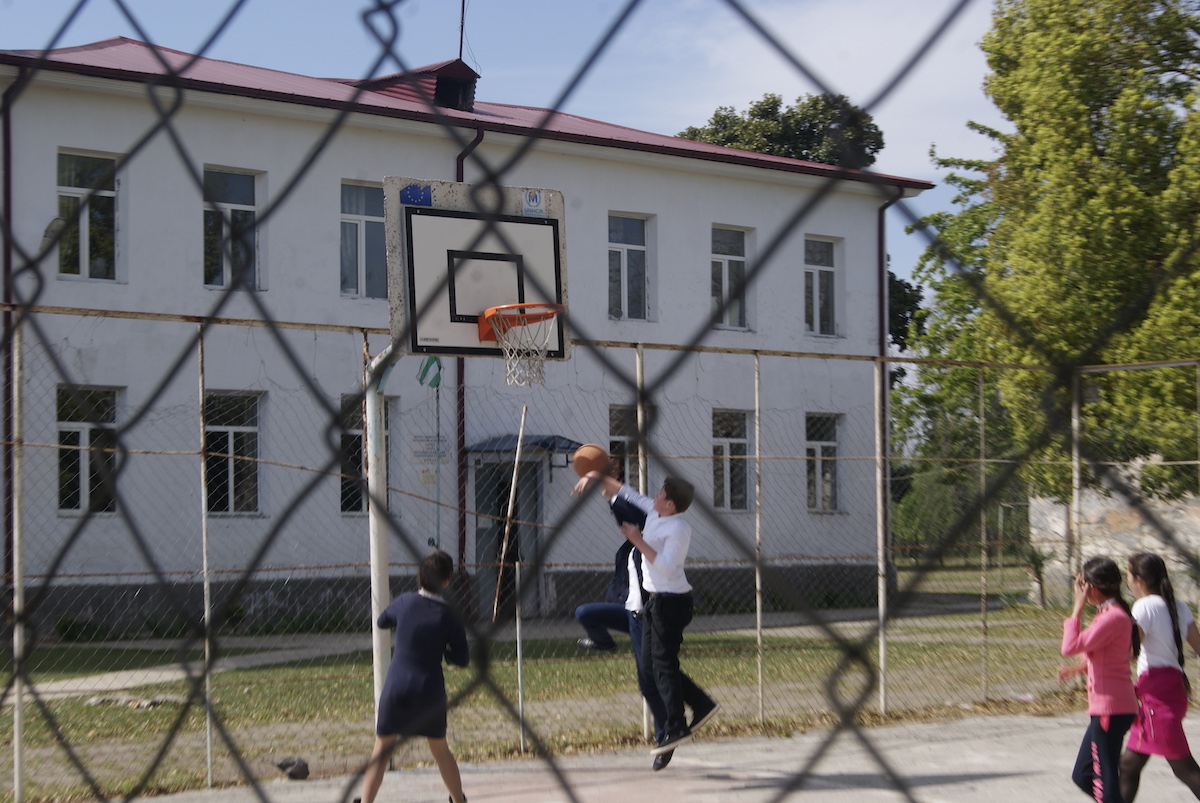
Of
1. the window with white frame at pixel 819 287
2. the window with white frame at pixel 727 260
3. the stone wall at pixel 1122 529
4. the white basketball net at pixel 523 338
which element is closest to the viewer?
the white basketball net at pixel 523 338

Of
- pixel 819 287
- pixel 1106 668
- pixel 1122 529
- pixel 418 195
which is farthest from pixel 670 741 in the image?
pixel 819 287

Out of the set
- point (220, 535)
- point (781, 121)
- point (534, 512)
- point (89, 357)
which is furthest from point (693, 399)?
point (781, 121)

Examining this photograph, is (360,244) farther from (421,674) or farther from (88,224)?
(421,674)

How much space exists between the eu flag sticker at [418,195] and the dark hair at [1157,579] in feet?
12.4

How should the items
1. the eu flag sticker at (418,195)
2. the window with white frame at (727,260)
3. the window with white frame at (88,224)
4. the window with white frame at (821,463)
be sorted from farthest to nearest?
the window with white frame at (821,463)
the window with white frame at (727,260)
the window with white frame at (88,224)
the eu flag sticker at (418,195)

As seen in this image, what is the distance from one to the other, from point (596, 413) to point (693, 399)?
1.54m

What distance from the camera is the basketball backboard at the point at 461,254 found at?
177 cm

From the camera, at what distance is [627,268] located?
1684cm

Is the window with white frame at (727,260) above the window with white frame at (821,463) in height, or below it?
above

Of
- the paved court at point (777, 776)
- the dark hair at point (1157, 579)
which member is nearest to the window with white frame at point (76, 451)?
the paved court at point (777, 776)

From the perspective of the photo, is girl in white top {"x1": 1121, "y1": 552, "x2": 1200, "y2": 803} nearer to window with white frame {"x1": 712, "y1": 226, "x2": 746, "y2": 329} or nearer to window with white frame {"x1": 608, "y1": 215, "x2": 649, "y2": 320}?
window with white frame {"x1": 608, "y1": 215, "x2": 649, "y2": 320}

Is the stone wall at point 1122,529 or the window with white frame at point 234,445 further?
the window with white frame at point 234,445

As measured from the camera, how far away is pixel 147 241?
1360 centimetres

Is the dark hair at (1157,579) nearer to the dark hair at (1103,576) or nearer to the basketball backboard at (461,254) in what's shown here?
the dark hair at (1103,576)
